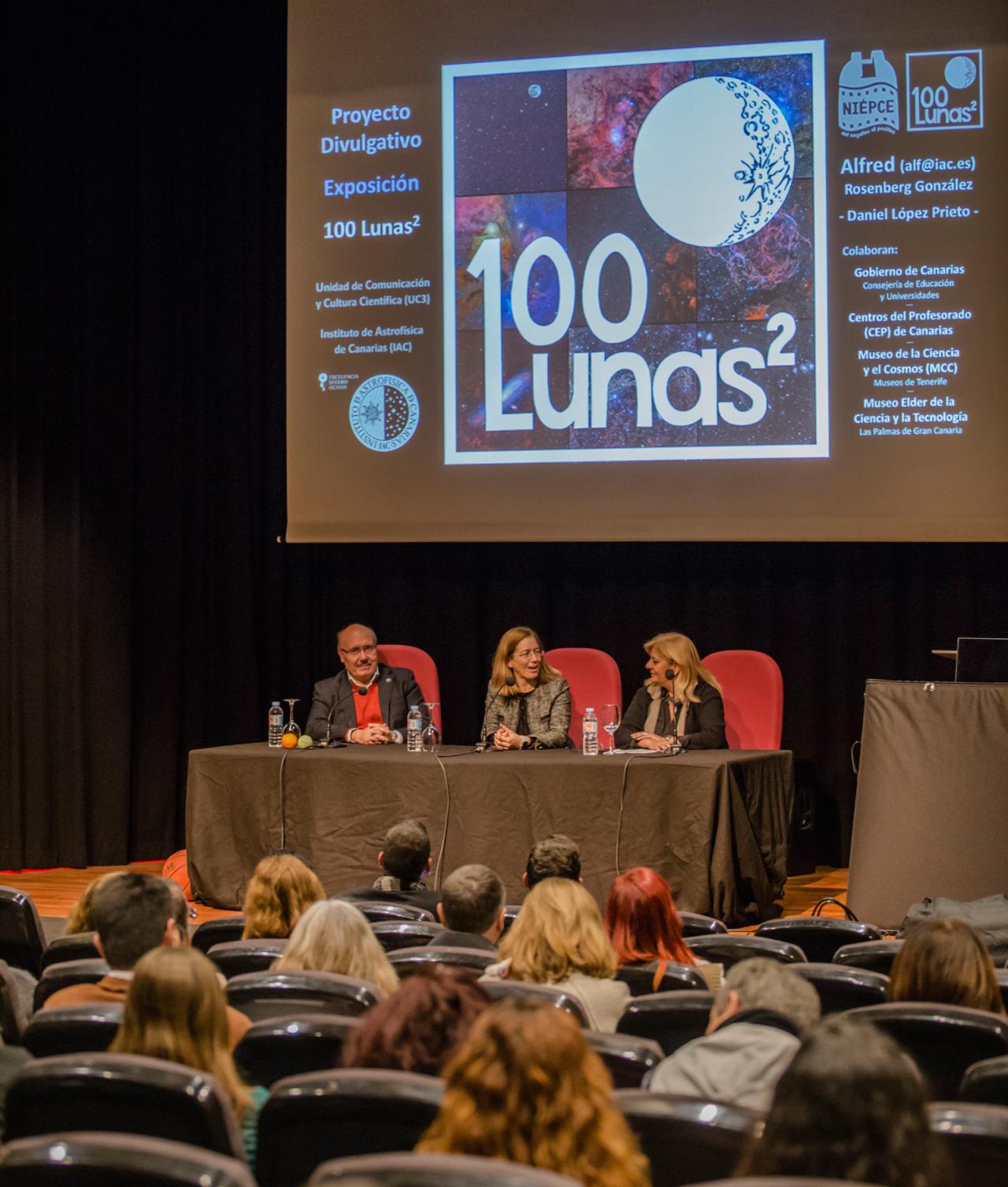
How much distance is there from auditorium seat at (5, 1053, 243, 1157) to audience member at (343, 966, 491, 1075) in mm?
254

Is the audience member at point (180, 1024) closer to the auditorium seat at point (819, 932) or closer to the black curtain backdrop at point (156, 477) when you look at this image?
the auditorium seat at point (819, 932)

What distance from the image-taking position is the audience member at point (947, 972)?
2.49 metres

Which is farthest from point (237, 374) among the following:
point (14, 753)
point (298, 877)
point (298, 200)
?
point (298, 877)

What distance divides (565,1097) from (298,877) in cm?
187

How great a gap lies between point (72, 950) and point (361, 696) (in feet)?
11.1

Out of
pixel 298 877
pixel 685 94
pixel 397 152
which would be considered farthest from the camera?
pixel 397 152

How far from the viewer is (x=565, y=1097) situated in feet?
5.30

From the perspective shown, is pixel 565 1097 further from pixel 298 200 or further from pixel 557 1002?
pixel 298 200

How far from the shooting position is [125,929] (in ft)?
8.95

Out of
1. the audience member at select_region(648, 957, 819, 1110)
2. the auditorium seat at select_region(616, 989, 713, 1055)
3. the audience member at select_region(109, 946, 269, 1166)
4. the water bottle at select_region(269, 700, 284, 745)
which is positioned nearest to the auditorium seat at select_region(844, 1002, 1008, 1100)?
the audience member at select_region(648, 957, 819, 1110)

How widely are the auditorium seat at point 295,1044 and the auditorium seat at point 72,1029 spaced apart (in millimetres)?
211

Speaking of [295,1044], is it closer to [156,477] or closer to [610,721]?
[610,721]

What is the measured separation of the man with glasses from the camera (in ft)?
21.1

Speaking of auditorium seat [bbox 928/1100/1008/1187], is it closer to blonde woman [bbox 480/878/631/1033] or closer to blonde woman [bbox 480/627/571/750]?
blonde woman [bbox 480/878/631/1033]
